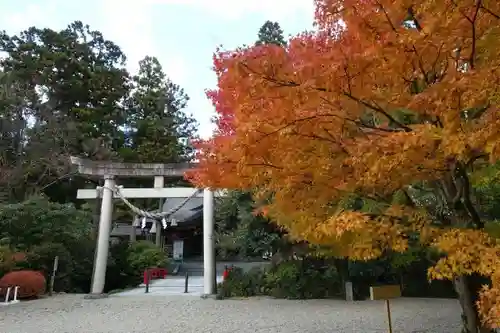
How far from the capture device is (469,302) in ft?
18.6

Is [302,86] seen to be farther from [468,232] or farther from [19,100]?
[19,100]

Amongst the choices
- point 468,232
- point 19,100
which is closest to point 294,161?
point 468,232

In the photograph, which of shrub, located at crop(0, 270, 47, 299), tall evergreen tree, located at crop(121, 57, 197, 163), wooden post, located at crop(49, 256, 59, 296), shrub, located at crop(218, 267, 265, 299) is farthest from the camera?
tall evergreen tree, located at crop(121, 57, 197, 163)

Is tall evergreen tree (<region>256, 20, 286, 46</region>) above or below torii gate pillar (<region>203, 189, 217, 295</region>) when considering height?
above

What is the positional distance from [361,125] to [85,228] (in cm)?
1603

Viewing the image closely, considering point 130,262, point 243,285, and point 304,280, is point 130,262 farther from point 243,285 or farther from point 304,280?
point 304,280

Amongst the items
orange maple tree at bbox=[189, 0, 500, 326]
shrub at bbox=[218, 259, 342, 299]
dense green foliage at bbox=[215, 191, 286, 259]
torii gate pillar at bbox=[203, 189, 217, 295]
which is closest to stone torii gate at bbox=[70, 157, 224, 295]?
torii gate pillar at bbox=[203, 189, 217, 295]

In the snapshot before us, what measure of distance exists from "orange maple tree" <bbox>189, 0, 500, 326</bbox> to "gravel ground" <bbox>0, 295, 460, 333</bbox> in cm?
417

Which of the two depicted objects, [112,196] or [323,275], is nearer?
[323,275]

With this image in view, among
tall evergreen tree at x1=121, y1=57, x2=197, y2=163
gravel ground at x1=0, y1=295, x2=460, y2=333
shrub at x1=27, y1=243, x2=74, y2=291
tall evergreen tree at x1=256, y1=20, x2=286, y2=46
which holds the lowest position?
gravel ground at x1=0, y1=295, x2=460, y2=333

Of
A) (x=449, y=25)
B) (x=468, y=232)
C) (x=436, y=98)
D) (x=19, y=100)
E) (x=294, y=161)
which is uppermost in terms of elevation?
(x=19, y=100)

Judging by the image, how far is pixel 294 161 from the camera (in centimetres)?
477

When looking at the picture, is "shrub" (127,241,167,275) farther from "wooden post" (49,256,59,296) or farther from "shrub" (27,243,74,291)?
"wooden post" (49,256,59,296)

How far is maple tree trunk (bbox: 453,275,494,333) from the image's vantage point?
220 inches
